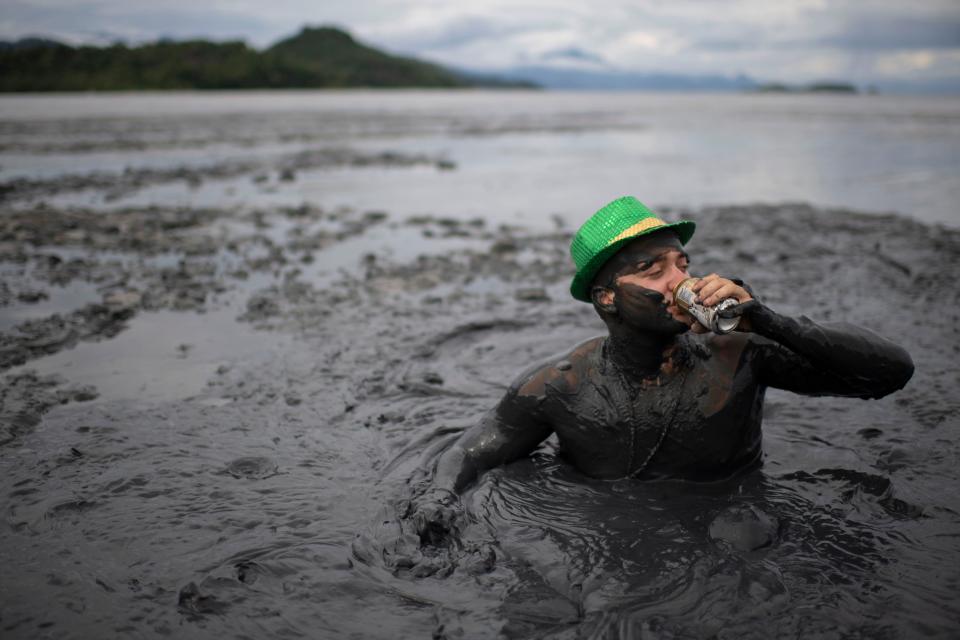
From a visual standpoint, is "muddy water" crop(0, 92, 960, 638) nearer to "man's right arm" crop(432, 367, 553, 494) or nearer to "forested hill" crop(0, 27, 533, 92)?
"man's right arm" crop(432, 367, 553, 494)

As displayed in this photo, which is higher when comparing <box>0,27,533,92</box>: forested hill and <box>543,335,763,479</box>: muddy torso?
<box>0,27,533,92</box>: forested hill

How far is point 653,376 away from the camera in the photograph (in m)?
3.79

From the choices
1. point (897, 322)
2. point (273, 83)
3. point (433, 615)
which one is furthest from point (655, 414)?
point (273, 83)

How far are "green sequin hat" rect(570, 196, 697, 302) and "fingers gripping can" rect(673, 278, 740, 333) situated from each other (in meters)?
0.34

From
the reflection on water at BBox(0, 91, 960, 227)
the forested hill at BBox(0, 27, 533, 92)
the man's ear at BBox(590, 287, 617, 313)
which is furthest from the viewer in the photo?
the forested hill at BBox(0, 27, 533, 92)

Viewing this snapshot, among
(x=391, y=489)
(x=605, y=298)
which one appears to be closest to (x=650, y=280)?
(x=605, y=298)

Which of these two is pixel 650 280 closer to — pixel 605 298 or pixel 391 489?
pixel 605 298

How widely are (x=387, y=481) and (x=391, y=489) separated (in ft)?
0.38

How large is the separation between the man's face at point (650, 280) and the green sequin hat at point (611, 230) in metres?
0.08

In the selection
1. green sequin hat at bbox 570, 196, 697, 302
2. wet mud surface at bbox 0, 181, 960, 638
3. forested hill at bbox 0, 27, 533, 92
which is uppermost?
forested hill at bbox 0, 27, 533, 92

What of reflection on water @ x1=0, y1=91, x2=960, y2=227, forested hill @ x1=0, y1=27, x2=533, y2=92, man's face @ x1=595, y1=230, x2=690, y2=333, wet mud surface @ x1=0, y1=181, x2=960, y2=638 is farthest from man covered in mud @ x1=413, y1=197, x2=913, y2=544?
forested hill @ x1=0, y1=27, x2=533, y2=92

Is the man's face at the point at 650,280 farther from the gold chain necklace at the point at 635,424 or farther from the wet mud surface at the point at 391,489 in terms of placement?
the wet mud surface at the point at 391,489

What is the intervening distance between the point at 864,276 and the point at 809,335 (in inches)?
256

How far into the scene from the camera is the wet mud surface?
317cm
